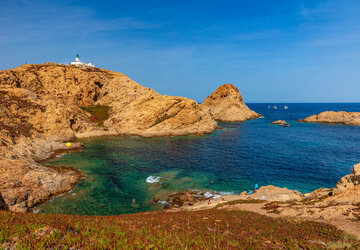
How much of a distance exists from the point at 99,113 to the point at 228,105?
97657 millimetres

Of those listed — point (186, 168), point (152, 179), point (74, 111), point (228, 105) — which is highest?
point (228, 105)

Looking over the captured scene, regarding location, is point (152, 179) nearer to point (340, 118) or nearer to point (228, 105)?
point (228, 105)

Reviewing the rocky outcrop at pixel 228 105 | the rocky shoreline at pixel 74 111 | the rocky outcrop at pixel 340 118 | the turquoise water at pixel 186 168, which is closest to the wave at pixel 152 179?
the turquoise water at pixel 186 168

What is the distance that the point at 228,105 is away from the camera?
155250 millimetres

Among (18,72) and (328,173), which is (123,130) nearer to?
(18,72)

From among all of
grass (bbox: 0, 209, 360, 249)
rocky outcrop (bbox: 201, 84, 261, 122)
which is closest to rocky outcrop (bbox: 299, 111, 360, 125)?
rocky outcrop (bbox: 201, 84, 261, 122)

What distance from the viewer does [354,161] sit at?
49.9 metres

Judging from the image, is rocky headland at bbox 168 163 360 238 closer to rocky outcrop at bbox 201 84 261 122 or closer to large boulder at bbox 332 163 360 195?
large boulder at bbox 332 163 360 195

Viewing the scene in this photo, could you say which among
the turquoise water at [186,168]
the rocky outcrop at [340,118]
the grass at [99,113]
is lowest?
the turquoise water at [186,168]

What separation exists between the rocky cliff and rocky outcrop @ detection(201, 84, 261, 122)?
53.7 m

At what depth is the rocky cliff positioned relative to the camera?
198 ft

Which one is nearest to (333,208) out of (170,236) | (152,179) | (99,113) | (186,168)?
(170,236)

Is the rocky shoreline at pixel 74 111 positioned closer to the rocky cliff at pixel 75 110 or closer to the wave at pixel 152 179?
the rocky cliff at pixel 75 110

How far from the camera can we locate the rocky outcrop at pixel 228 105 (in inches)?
5920
